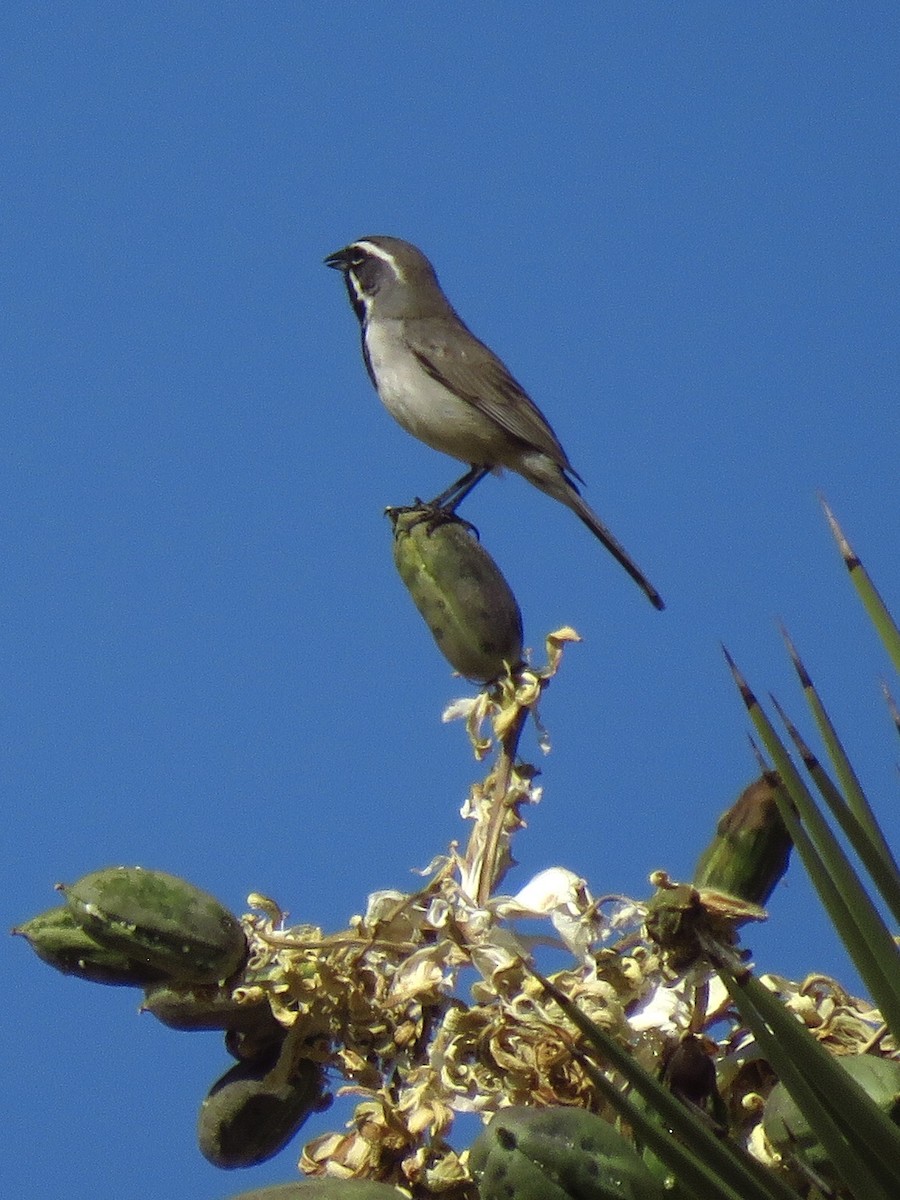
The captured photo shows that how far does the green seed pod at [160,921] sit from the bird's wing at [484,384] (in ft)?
18.2

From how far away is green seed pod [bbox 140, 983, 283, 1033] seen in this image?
6.51ft

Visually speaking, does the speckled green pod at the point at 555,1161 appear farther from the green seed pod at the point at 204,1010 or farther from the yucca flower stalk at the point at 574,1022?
the green seed pod at the point at 204,1010

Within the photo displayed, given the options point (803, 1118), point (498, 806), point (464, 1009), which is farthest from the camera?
point (498, 806)

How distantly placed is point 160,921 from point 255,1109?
293mm

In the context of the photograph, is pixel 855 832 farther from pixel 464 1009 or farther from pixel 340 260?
pixel 340 260

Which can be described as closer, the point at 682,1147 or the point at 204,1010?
the point at 682,1147

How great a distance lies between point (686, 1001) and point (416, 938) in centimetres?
35

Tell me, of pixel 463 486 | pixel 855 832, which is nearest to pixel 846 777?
pixel 855 832

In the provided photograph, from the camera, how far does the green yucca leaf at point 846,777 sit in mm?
1577

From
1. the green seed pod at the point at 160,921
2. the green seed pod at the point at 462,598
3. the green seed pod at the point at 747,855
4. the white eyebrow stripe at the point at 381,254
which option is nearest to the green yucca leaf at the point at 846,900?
the green seed pod at the point at 747,855

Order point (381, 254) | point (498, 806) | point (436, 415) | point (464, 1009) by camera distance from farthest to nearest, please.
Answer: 1. point (381, 254)
2. point (436, 415)
3. point (498, 806)
4. point (464, 1009)

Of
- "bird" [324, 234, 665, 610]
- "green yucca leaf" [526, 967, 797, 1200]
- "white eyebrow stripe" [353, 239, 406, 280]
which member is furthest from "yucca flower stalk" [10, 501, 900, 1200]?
"white eyebrow stripe" [353, 239, 406, 280]

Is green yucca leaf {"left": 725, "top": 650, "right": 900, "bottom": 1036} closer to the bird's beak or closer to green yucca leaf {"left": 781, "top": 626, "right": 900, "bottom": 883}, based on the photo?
green yucca leaf {"left": 781, "top": 626, "right": 900, "bottom": 883}

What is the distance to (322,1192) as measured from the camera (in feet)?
4.49
